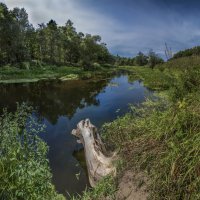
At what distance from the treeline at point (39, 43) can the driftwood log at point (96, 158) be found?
147 ft

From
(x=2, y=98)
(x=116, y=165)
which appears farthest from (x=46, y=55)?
(x=116, y=165)

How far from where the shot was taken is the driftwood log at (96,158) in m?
7.21

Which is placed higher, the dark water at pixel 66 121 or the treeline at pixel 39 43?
the treeline at pixel 39 43

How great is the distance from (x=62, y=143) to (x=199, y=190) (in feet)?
25.3

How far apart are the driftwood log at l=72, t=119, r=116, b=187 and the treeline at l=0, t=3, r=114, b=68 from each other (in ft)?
147

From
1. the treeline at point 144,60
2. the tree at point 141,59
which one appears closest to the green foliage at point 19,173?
the treeline at point 144,60

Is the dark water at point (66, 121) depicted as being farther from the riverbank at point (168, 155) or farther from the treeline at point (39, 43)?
the treeline at point (39, 43)

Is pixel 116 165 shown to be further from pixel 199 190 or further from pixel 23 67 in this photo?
pixel 23 67

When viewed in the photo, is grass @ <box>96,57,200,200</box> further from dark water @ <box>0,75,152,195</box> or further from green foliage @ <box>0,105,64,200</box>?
dark water @ <box>0,75,152,195</box>

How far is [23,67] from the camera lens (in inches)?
2015

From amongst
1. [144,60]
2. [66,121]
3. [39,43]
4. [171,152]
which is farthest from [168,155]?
[144,60]

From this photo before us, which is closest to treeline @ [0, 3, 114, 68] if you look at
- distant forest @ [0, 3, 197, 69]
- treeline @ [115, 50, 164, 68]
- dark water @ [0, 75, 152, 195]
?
distant forest @ [0, 3, 197, 69]

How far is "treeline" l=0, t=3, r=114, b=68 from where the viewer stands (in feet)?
170

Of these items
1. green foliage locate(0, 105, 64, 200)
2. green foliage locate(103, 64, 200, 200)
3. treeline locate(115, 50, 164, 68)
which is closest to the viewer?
green foliage locate(0, 105, 64, 200)
